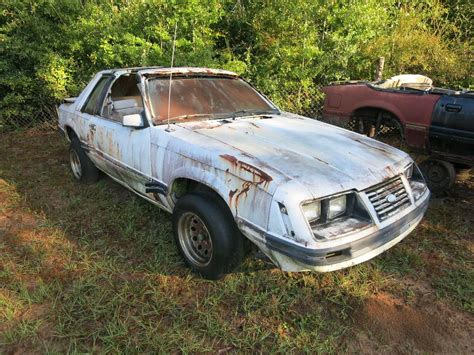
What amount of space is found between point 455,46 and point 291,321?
849 cm

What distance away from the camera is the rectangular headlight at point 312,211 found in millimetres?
2422

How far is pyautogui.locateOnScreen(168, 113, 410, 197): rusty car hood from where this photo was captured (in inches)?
99.6

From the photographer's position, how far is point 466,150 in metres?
4.41

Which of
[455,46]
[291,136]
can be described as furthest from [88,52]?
[455,46]

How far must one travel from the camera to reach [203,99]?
12.3 ft

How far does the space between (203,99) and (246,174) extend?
148 cm

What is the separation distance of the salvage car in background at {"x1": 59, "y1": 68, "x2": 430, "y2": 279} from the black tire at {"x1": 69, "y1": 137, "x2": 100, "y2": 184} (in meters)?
0.62

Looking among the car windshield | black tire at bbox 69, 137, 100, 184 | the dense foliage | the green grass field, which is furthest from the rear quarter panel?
black tire at bbox 69, 137, 100, 184

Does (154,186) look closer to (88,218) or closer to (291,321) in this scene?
(88,218)

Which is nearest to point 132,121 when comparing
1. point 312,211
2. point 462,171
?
point 312,211

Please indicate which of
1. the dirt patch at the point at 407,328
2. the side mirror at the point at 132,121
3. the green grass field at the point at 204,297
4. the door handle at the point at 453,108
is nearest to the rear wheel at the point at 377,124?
the door handle at the point at 453,108

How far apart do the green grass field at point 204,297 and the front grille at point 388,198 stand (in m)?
0.76

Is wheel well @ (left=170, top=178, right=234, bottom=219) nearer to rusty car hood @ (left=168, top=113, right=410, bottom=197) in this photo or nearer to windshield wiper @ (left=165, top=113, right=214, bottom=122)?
rusty car hood @ (left=168, top=113, right=410, bottom=197)

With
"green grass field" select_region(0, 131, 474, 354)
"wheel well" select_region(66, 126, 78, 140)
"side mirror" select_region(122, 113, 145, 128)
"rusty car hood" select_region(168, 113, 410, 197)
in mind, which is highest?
"side mirror" select_region(122, 113, 145, 128)
